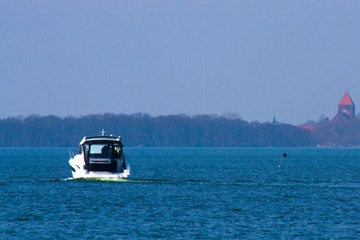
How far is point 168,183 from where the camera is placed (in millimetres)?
72812

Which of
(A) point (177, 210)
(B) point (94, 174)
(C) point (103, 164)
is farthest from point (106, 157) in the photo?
(A) point (177, 210)

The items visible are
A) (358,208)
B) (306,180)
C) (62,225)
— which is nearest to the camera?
(62,225)

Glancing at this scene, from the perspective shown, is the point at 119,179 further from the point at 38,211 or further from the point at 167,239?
the point at 167,239

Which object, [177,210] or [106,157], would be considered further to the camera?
[106,157]

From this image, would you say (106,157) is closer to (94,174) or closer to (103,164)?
(103,164)

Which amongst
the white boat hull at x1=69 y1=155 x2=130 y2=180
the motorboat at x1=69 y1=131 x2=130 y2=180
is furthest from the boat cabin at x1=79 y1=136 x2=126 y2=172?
the white boat hull at x1=69 y1=155 x2=130 y2=180

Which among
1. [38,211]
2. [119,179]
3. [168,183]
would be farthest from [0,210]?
[168,183]

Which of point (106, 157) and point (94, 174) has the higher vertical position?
point (106, 157)

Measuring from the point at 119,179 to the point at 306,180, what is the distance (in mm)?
19759

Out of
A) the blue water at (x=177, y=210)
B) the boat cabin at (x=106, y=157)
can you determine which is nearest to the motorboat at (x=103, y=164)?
the boat cabin at (x=106, y=157)

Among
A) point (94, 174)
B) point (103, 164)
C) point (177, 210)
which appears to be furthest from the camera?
point (103, 164)

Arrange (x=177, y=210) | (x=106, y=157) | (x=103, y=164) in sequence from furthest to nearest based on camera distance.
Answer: (x=106, y=157) → (x=103, y=164) → (x=177, y=210)

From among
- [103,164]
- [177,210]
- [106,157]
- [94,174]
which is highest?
[106,157]

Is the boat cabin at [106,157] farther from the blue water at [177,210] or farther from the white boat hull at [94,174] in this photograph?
the blue water at [177,210]
